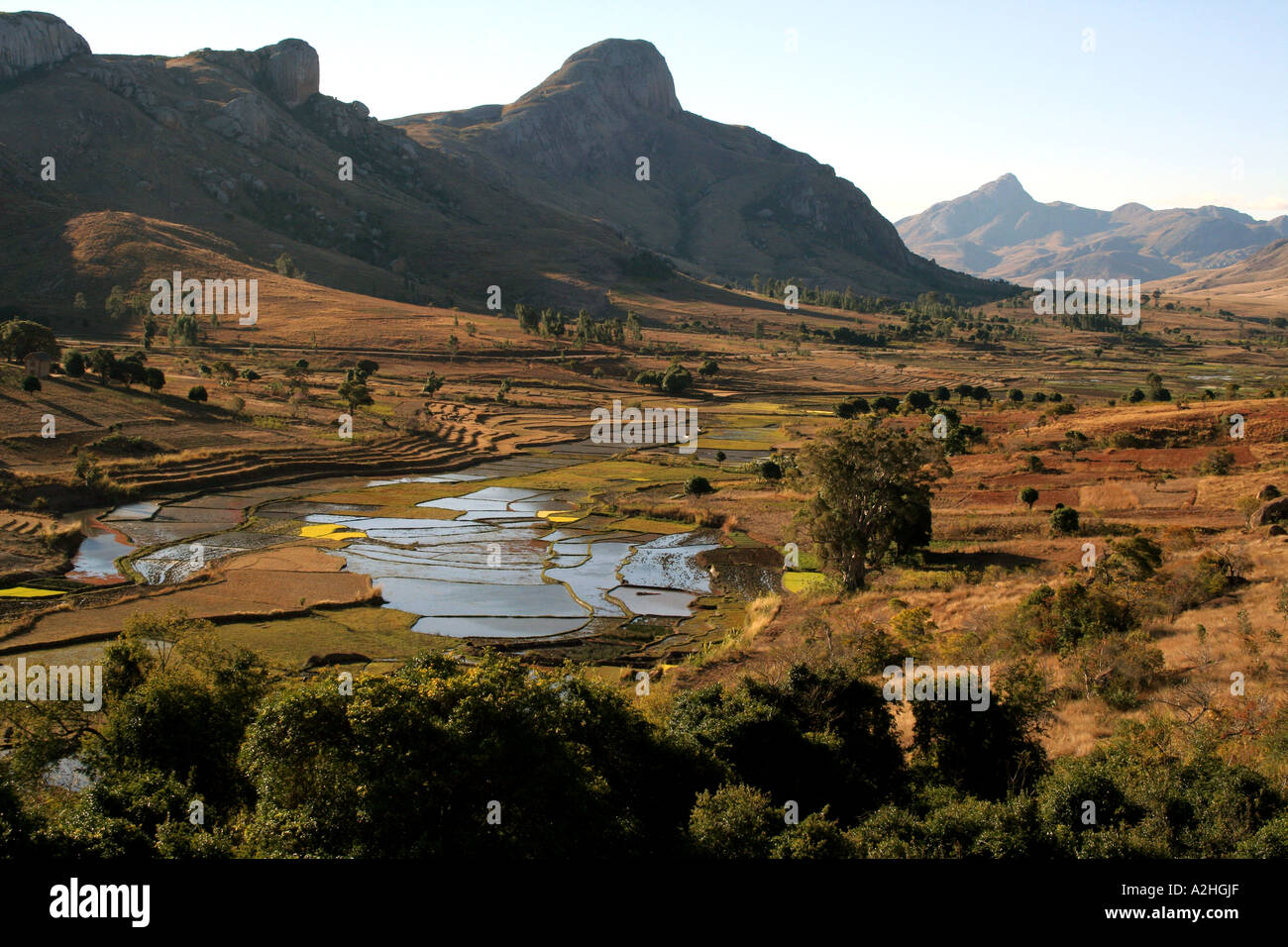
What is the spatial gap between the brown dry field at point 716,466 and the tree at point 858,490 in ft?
8.41

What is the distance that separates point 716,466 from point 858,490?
37020mm

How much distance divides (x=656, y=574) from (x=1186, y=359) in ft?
544

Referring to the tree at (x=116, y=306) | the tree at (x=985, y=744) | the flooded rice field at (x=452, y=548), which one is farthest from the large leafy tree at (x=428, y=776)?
the tree at (x=116, y=306)

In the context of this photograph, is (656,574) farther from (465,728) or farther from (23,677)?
(465,728)

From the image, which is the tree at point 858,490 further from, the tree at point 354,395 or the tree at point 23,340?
the tree at point 23,340

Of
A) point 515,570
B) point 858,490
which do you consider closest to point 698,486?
point 515,570

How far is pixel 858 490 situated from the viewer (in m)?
45.5

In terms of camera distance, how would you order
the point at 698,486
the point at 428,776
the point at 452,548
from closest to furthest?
the point at 428,776, the point at 452,548, the point at 698,486

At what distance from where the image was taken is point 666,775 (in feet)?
70.4

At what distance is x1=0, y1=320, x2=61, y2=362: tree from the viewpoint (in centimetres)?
8112

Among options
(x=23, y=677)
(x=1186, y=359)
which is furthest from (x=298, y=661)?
(x=1186, y=359)

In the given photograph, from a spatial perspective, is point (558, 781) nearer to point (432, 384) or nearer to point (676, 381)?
point (432, 384)

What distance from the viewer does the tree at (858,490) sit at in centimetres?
4512
